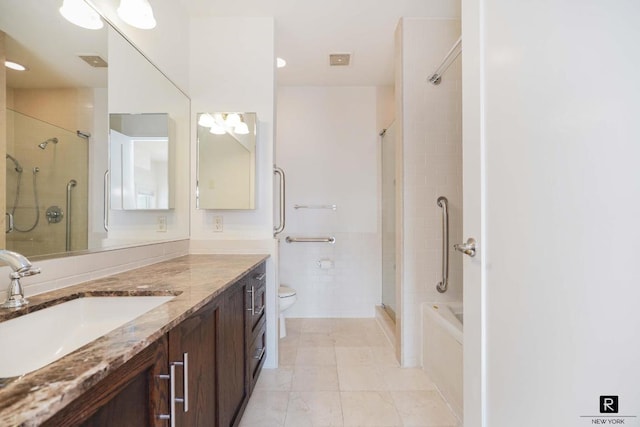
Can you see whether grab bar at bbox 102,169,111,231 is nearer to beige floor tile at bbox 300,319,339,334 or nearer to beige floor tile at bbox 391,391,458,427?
beige floor tile at bbox 391,391,458,427

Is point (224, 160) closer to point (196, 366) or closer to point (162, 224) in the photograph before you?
point (162, 224)

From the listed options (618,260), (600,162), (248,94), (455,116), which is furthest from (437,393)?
(248,94)

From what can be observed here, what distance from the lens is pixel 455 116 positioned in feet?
7.05

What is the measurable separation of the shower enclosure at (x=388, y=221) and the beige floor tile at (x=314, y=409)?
3.98 ft

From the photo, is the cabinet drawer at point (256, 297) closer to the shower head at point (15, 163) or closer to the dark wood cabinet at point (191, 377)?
the dark wood cabinet at point (191, 377)

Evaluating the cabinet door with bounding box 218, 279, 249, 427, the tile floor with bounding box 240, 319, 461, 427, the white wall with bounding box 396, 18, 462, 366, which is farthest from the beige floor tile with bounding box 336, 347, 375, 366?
the cabinet door with bounding box 218, 279, 249, 427

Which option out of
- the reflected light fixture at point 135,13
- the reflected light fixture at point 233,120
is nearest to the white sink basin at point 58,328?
the reflected light fixture at point 135,13

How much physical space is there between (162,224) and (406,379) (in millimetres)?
1939

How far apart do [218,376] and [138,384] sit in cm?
53

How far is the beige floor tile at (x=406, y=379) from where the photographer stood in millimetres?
1844

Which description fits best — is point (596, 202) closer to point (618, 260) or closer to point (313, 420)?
point (618, 260)

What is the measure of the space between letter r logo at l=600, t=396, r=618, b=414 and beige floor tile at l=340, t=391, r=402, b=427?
1107 mm

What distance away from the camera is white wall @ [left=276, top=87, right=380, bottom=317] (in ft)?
10.4

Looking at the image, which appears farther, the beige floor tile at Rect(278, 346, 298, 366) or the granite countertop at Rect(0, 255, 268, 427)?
the beige floor tile at Rect(278, 346, 298, 366)
